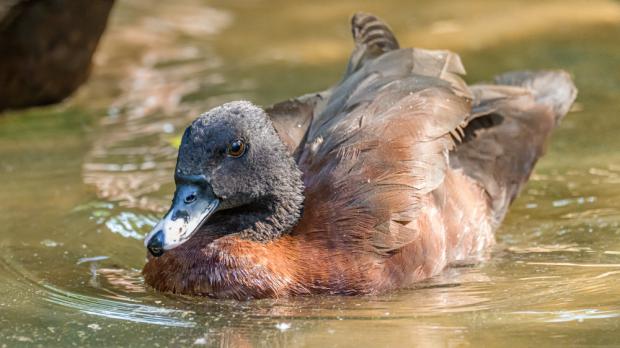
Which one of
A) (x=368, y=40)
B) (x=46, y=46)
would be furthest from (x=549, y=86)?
(x=46, y=46)

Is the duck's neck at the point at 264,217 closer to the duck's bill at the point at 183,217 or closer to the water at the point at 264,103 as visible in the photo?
the duck's bill at the point at 183,217

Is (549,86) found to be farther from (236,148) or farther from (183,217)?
(183,217)

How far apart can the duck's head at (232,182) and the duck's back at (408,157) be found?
7.6 inches

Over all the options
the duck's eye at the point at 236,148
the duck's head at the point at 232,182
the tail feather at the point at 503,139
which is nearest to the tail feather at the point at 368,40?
the tail feather at the point at 503,139

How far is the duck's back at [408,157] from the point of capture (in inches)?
240

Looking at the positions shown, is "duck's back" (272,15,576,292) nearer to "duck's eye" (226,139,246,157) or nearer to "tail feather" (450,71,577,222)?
"tail feather" (450,71,577,222)

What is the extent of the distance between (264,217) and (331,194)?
0.38 metres

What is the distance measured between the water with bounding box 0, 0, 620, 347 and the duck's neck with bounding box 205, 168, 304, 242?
1.52 feet

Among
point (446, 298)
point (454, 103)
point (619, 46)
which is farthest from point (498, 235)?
point (619, 46)

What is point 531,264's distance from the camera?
6.37 meters

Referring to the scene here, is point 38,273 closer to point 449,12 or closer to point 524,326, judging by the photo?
point 524,326

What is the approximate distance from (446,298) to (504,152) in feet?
6.00

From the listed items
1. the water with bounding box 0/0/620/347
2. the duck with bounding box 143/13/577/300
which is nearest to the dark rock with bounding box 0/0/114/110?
the water with bounding box 0/0/620/347

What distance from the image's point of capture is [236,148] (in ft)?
19.5
